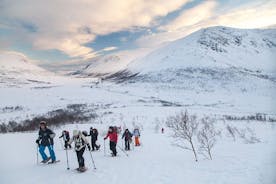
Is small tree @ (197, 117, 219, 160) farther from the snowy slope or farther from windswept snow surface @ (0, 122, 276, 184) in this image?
the snowy slope

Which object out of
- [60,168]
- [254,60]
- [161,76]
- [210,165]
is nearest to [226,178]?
[210,165]

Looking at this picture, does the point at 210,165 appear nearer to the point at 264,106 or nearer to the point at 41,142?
the point at 41,142

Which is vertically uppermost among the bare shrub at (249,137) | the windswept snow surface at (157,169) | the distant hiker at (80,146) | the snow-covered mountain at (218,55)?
the snow-covered mountain at (218,55)

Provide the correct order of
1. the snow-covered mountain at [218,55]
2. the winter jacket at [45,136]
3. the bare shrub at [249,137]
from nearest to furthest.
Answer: the winter jacket at [45,136]
the bare shrub at [249,137]
the snow-covered mountain at [218,55]

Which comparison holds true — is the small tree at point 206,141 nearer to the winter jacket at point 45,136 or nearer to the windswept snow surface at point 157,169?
the windswept snow surface at point 157,169

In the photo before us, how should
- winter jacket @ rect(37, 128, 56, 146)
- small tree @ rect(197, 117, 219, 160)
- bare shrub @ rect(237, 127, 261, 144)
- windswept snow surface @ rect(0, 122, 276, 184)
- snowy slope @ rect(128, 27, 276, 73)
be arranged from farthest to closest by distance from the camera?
snowy slope @ rect(128, 27, 276, 73)
bare shrub @ rect(237, 127, 261, 144)
small tree @ rect(197, 117, 219, 160)
winter jacket @ rect(37, 128, 56, 146)
windswept snow surface @ rect(0, 122, 276, 184)

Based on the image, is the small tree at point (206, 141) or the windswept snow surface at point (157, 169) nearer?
the windswept snow surface at point (157, 169)

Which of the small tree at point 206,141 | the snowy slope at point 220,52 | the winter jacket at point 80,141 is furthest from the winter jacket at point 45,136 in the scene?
the snowy slope at point 220,52

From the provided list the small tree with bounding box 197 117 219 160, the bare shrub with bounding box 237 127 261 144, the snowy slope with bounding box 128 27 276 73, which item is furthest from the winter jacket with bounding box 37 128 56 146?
the snowy slope with bounding box 128 27 276 73

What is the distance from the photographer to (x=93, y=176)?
10875 millimetres

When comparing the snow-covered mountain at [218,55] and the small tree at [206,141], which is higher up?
the snow-covered mountain at [218,55]

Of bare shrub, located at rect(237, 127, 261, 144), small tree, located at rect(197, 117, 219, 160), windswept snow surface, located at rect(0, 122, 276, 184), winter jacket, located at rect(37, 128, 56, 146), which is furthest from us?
bare shrub, located at rect(237, 127, 261, 144)

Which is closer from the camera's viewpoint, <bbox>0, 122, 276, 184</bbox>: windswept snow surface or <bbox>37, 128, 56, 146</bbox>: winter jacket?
<bbox>0, 122, 276, 184</bbox>: windswept snow surface

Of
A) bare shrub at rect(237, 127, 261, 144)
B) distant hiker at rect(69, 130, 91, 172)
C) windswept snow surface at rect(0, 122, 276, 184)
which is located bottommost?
bare shrub at rect(237, 127, 261, 144)
